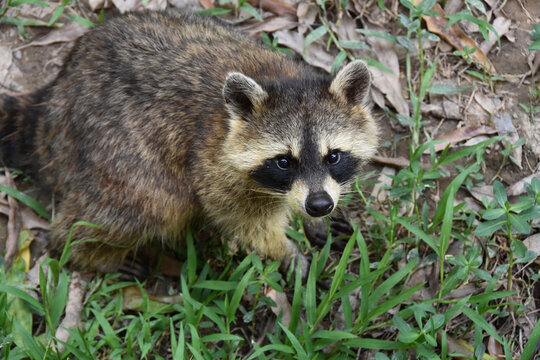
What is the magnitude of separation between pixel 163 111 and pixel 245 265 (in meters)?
1.12

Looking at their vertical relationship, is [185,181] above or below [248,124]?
below

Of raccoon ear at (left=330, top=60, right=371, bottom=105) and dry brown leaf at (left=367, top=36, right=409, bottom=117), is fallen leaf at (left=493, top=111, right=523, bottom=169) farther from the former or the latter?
raccoon ear at (left=330, top=60, right=371, bottom=105)

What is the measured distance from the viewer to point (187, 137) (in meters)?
3.96

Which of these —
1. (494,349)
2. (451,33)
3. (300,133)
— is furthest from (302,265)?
(451,33)

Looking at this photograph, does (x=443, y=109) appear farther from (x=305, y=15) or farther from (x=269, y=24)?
(x=269, y=24)

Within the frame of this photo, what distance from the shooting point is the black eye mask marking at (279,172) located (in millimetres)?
3617

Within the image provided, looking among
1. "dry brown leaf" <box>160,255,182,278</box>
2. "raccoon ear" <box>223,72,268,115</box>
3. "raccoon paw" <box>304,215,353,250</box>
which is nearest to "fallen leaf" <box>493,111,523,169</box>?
"raccoon paw" <box>304,215,353,250</box>

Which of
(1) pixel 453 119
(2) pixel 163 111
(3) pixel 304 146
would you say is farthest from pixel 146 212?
(1) pixel 453 119

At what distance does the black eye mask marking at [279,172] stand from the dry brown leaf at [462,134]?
1.66m

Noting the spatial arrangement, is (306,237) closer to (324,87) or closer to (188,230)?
(188,230)

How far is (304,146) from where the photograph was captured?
354 centimetres

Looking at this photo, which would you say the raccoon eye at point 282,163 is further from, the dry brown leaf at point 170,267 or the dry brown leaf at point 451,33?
the dry brown leaf at point 451,33

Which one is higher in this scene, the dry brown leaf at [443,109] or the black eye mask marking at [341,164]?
the black eye mask marking at [341,164]

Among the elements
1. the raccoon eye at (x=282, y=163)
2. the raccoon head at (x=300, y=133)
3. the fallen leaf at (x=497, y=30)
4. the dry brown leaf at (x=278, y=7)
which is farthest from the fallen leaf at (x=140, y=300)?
the fallen leaf at (x=497, y=30)
